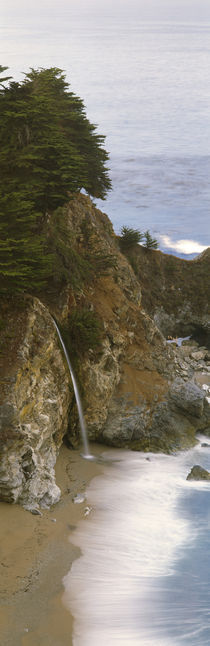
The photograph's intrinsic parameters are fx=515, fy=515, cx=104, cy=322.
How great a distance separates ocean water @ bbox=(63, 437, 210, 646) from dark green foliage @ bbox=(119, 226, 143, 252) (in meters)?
22.7

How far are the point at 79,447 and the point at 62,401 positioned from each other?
2.22m

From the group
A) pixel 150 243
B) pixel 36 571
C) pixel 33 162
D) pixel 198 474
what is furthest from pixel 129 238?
pixel 36 571

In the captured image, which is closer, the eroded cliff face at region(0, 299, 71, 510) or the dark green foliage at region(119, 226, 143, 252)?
the eroded cliff face at region(0, 299, 71, 510)

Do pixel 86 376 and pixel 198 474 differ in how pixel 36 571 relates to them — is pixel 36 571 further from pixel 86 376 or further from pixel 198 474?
pixel 86 376

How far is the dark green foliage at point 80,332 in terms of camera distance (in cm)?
1703

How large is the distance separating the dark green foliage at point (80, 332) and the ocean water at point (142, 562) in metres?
4.00

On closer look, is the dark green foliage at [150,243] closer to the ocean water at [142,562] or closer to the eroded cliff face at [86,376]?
the eroded cliff face at [86,376]

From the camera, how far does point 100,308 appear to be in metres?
19.2

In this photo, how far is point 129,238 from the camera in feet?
122

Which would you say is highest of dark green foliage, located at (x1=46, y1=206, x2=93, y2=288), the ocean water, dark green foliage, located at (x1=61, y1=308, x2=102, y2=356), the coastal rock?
dark green foliage, located at (x1=46, y1=206, x2=93, y2=288)

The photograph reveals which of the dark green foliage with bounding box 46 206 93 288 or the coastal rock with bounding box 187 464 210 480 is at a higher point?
the dark green foliage with bounding box 46 206 93 288

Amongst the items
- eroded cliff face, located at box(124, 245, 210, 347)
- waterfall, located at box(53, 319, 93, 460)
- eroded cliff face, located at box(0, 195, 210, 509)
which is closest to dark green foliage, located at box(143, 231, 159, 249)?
eroded cliff face, located at box(124, 245, 210, 347)

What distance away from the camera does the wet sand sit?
32.5 ft

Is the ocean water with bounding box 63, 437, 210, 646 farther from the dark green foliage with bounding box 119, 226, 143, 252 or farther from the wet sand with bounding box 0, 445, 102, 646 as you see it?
the dark green foliage with bounding box 119, 226, 143, 252
